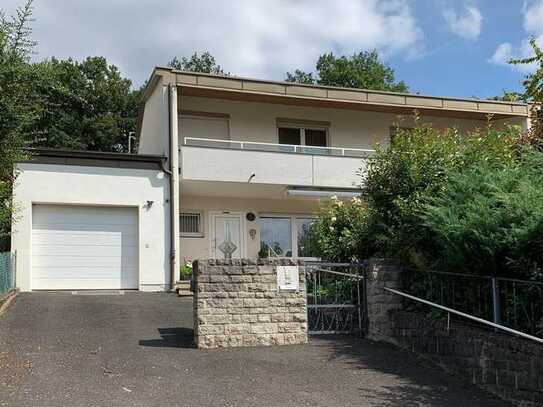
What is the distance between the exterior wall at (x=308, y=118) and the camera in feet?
59.0

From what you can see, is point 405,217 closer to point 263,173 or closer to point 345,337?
point 345,337

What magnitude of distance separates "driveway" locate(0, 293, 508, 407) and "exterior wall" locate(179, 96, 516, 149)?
9.36 metres

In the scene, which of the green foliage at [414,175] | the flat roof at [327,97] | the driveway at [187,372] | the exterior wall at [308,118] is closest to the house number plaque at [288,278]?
the driveway at [187,372]

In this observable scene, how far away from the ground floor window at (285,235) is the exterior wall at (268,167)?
225cm

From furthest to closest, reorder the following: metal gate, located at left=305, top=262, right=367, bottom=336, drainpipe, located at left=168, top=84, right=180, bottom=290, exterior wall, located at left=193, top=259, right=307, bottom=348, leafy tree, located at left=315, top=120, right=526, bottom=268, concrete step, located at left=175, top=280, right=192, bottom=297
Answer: drainpipe, located at left=168, top=84, right=180, bottom=290 < concrete step, located at left=175, top=280, right=192, bottom=297 < metal gate, located at left=305, top=262, right=367, bottom=336 < leafy tree, located at left=315, top=120, right=526, bottom=268 < exterior wall, located at left=193, top=259, right=307, bottom=348

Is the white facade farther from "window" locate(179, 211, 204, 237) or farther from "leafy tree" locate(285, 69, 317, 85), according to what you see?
"leafy tree" locate(285, 69, 317, 85)

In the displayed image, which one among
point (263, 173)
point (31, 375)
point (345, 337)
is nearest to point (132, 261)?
point (263, 173)

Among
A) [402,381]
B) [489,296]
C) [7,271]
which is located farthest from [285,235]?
[402,381]

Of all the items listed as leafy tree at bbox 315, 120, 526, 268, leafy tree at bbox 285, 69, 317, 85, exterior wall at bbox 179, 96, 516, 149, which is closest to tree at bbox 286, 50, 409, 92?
leafy tree at bbox 285, 69, 317, 85

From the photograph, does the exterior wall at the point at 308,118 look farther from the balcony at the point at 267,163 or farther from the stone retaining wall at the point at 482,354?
the stone retaining wall at the point at 482,354

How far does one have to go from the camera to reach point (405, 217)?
934 cm

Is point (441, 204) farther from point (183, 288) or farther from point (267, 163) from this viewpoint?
point (267, 163)

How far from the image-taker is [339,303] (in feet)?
31.8

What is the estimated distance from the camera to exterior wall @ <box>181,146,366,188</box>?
1573 centimetres
